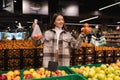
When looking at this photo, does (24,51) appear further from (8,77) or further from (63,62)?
(8,77)

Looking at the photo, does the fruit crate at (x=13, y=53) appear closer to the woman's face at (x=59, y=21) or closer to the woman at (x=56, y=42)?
Answer: the woman at (x=56, y=42)

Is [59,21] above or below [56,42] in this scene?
above

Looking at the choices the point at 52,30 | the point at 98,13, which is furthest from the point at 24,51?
the point at 98,13

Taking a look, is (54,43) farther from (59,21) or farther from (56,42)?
(59,21)

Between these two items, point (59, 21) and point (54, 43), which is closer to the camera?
point (59, 21)

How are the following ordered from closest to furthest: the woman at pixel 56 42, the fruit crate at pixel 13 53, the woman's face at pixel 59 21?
the woman's face at pixel 59 21 < the woman at pixel 56 42 < the fruit crate at pixel 13 53

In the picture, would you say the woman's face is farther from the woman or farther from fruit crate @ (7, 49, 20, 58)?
fruit crate @ (7, 49, 20, 58)

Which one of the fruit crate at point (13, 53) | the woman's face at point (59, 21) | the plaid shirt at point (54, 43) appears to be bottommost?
the fruit crate at point (13, 53)

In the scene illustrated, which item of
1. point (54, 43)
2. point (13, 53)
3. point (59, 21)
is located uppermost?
point (59, 21)

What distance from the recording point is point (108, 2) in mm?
14430

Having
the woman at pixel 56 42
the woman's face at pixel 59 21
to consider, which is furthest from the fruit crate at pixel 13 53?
Answer: the woman's face at pixel 59 21

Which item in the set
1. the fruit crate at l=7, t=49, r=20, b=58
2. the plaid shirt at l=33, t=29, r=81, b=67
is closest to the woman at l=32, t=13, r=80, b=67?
the plaid shirt at l=33, t=29, r=81, b=67

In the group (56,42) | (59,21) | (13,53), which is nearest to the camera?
(59,21)

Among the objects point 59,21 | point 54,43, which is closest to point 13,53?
point 54,43
